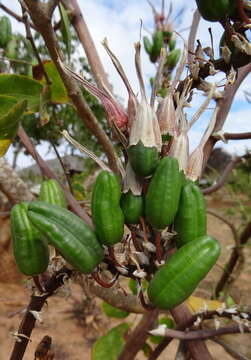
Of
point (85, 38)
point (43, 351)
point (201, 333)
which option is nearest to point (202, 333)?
point (201, 333)

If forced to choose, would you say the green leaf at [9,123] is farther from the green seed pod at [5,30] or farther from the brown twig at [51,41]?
the green seed pod at [5,30]

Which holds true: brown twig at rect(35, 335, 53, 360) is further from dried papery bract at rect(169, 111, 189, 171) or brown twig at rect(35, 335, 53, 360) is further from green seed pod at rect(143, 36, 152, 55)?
green seed pod at rect(143, 36, 152, 55)

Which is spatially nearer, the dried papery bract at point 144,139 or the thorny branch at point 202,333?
the dried papery bract at point 144,139

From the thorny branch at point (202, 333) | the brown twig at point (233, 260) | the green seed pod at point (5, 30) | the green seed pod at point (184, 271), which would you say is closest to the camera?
the green seed pod at point (184, 271)

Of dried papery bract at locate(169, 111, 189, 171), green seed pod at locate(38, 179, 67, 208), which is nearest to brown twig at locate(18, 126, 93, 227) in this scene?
green seed pod at locate(38, 179, 67, 208)

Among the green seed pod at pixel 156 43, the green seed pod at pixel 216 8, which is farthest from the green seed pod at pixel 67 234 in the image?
the green seed pod at pixel 156 43

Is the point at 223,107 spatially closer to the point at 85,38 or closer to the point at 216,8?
the point at 216,8
